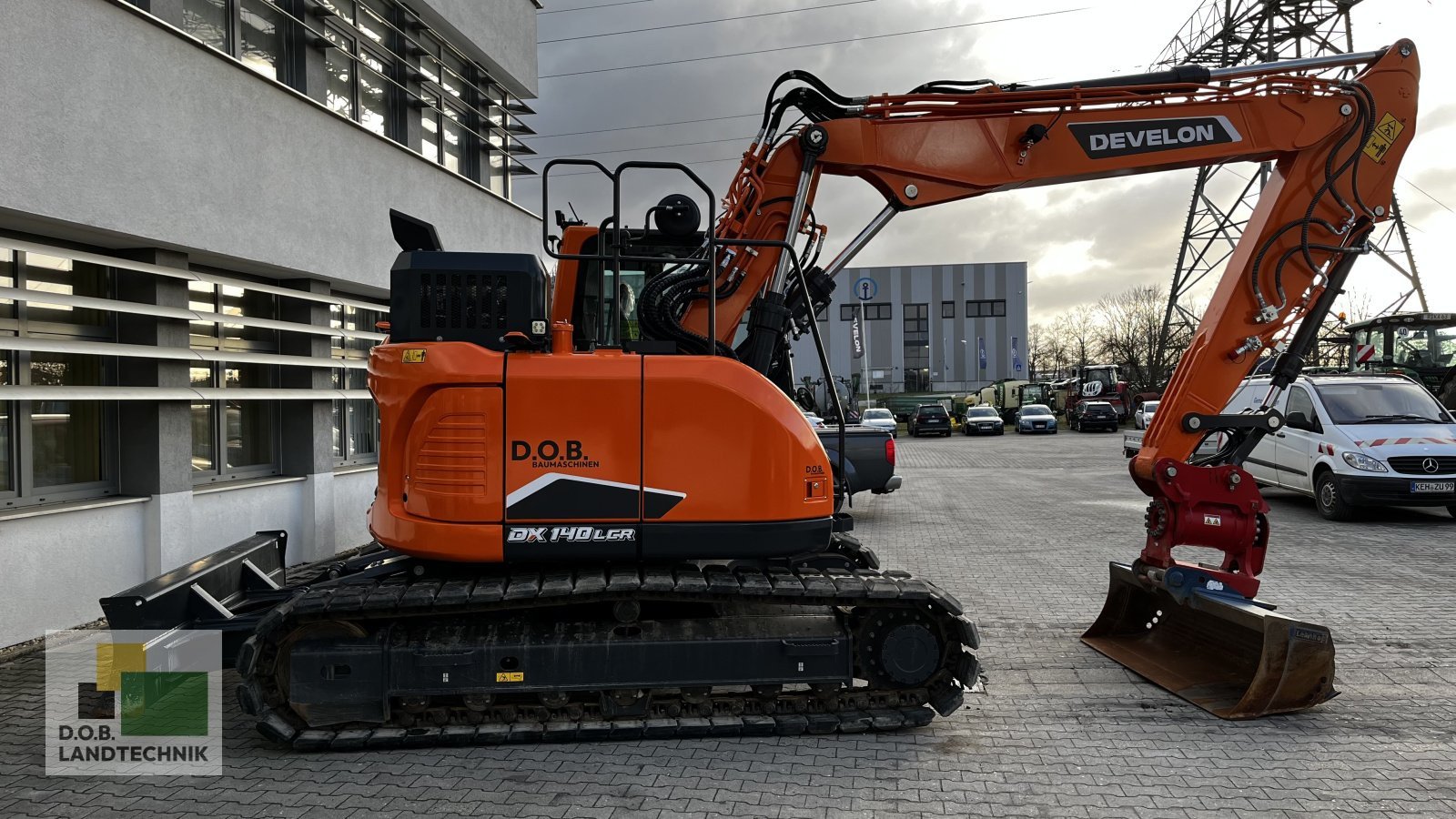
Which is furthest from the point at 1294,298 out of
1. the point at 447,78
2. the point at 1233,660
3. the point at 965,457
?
the point at 965,457

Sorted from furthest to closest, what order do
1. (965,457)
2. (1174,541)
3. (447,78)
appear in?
(965,457), (447,78), (1174,541)

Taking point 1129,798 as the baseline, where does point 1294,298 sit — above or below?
above

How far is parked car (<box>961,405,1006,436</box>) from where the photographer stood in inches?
1629

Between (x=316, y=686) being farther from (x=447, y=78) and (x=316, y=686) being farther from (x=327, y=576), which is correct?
(x=447, y=78)

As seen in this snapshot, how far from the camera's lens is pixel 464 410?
467 cm

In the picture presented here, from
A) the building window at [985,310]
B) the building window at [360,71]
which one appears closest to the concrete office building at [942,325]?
the building window at [985,310]

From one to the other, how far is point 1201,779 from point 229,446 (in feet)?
29.4

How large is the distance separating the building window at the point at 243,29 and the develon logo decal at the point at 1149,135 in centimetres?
759

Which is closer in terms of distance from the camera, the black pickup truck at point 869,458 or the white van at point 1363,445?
the white van at point 1363,445

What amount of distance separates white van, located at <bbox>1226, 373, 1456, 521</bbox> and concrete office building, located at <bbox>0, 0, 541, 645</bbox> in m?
11.1

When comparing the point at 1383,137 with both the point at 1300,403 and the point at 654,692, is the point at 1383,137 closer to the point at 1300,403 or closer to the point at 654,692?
the point at 654,692

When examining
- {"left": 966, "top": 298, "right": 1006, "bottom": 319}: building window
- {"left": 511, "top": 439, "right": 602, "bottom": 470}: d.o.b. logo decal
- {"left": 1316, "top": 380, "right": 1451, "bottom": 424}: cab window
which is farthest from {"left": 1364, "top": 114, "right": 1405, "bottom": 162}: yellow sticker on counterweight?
{"left": 966, "top": 298, "right": 1006, "bottom": 319}: building window

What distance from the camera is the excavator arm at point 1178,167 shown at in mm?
5723

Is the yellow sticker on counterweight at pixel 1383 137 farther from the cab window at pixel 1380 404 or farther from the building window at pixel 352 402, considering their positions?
the building window at pixel 352 402
